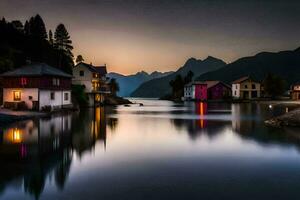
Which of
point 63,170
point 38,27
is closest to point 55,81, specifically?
point 63,170

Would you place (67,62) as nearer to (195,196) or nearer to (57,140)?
(57,140)

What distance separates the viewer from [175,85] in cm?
16238

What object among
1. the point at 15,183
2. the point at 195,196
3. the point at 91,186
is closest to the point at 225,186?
the point at 195,196

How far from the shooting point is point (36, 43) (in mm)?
90062

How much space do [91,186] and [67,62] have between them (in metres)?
88.3

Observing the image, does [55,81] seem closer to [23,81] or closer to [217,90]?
[23,81]

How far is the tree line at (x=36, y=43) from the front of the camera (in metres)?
83.4

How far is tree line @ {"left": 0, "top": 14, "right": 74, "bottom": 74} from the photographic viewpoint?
83.4 meters

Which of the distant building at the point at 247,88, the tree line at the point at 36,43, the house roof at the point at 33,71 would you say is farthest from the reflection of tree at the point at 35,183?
the distant building at the point at 247,88

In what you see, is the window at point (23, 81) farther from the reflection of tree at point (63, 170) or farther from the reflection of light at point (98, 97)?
the reflection of light at point (98, 97)

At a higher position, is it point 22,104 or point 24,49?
point 24,49

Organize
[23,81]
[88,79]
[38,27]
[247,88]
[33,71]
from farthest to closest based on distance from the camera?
[247,88], [38,27], [88,79], [33,71], [23,81]

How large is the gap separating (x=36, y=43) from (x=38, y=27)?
44.5 ft

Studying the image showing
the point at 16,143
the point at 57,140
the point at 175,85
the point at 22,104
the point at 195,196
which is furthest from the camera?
the point at 175,85
